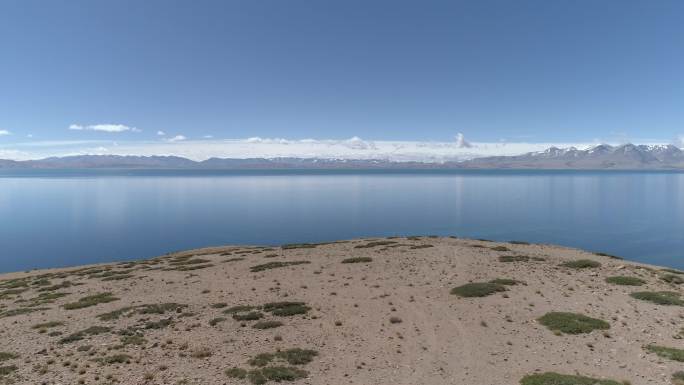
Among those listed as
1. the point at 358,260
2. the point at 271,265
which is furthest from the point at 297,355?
the point at 358,260

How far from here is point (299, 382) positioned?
17516 millimetres

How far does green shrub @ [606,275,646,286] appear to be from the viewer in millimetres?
31742

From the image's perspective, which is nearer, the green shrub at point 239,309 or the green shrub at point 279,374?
the green shrub at point 279,374

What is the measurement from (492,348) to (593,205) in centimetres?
15602

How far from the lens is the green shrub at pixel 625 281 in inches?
1250

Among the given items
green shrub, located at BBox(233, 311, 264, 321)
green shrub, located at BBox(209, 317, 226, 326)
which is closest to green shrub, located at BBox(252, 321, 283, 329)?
green shrub, located at BBox(233, 311, 264, 321)

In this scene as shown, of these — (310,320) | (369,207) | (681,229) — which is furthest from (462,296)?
(369,207)

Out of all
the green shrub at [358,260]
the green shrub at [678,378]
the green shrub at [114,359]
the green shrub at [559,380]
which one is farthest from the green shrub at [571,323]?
the green shrub at [114,359]

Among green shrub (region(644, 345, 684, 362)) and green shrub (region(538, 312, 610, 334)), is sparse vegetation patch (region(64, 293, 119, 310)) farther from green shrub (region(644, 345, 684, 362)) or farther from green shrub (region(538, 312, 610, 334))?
green shrub (region(644, 345, 684, 362))

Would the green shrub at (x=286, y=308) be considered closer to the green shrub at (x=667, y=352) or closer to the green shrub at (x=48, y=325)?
the green shrub at (x=48, y=325)

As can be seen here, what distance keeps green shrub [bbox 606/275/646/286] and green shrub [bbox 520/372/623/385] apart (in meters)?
19.0

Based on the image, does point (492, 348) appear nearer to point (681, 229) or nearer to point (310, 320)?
point (310, 320)

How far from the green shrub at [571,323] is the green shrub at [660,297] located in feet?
23.4

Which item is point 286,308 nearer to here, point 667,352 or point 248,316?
point 248,316
